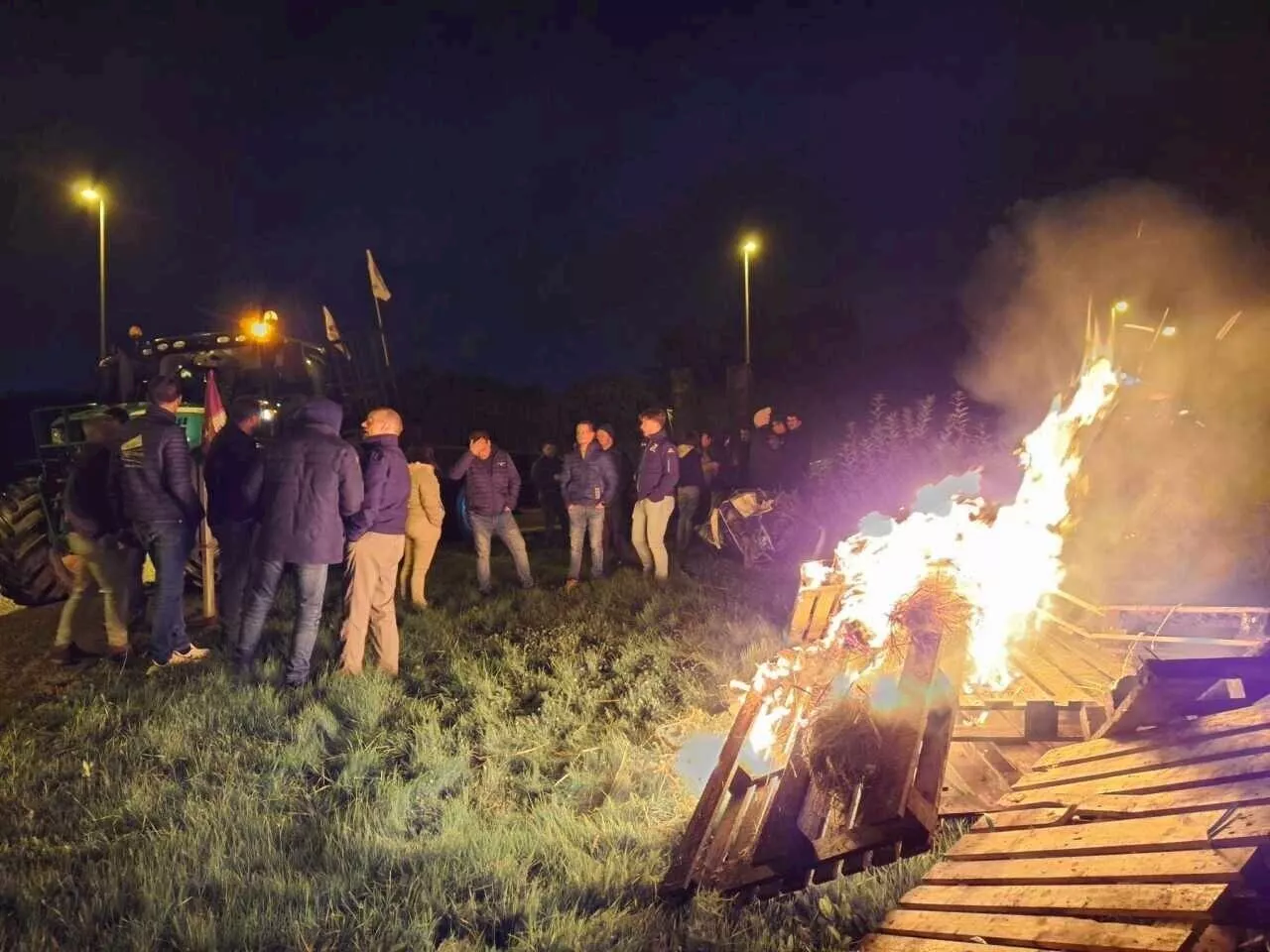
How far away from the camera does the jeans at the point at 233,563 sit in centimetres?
633

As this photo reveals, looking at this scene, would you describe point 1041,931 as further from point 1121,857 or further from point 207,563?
point 207,563

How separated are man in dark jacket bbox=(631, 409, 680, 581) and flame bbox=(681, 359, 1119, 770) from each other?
119 inches

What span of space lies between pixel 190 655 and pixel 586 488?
4.17m

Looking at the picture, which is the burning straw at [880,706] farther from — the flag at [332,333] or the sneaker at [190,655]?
the flag at [332,333]

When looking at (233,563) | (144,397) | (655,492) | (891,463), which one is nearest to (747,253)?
(891,463)

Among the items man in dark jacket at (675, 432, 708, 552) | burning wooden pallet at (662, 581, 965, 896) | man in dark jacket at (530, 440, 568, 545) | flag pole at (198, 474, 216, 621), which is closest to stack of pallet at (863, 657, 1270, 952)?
burning wooden pallet at (662, 581, 965, 896)

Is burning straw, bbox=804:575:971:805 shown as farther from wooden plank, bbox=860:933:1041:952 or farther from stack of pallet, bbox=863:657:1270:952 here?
wooden plank, bbox=860:933:1041:952

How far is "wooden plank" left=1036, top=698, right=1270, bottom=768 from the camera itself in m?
3.00

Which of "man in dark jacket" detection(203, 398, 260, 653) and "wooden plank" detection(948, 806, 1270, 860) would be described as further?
"man in dark jacket" detection(203, 398, 260, 653)

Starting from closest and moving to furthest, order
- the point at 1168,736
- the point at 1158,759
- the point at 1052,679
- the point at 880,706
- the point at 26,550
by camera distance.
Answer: the point at 1158,759, the point at 1168,736, the point at 880,706, the point at 1052,679, the point at 26,550

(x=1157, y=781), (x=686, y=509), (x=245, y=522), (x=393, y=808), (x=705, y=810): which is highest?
(x=245, y=522)

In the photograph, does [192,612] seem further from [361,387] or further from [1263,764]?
[1263,764]

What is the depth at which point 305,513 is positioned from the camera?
17.5 feet

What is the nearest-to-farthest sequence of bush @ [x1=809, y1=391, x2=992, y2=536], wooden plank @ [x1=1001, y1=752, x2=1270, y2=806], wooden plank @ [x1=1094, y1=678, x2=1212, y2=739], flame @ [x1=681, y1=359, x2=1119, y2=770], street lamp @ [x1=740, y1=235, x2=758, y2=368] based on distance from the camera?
wooden plank @ [x1=1001, y1=752, x2=1270, y2=806] → wooden plank @ [x1=1094, y1=678, x2=1212, y2=739] → flame @ [x1=681, y1=359, x2=1119, y2=770] → bush @ [x1=809, y1=391, x2=992, y2=536] → street lamp @ [x1=740, y1=235, x2=758, y2=368]
